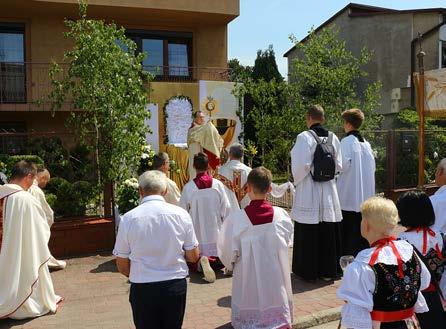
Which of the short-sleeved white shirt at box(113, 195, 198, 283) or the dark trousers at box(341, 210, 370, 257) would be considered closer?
the short-sleeved white shirt at box(113, 195, 198, 283)

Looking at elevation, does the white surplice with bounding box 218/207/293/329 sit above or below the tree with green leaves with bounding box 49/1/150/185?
below

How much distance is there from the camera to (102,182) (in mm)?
8914

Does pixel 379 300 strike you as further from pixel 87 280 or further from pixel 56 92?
pixel 56 92

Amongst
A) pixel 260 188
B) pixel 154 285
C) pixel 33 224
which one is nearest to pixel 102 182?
pixel 33 224

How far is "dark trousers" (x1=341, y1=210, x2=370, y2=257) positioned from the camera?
22.9 feet

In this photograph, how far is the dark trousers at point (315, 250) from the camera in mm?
6480

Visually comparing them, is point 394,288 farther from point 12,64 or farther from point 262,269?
point 12,64

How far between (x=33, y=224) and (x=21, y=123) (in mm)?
11481

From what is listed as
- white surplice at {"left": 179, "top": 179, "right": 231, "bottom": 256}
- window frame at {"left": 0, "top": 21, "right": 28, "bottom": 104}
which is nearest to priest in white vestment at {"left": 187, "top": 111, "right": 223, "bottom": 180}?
white surplice at {"left": 179, "top": 179, "right": 231, "bottom": 256}

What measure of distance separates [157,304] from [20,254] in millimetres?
2367

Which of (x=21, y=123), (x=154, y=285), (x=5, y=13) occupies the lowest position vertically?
(x=154, y=285)

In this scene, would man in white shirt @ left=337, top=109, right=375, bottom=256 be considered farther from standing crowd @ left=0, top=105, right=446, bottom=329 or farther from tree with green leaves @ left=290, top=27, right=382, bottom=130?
tree with green leaves @ left=290, top=27, right=382, bottom=130

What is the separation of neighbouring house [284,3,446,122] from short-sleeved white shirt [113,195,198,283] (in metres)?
22.0

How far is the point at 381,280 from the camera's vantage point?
2.94 metres
